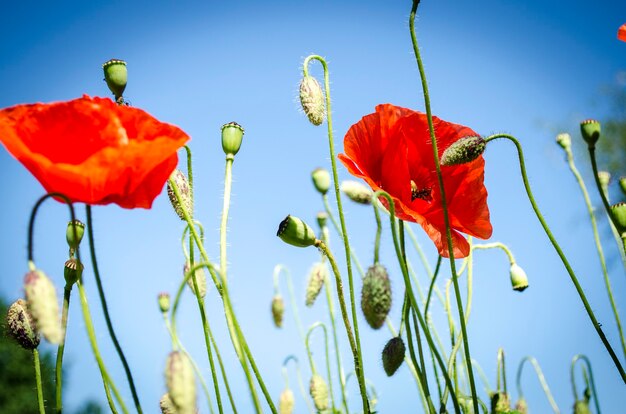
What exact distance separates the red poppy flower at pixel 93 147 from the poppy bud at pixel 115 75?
0.65 ft

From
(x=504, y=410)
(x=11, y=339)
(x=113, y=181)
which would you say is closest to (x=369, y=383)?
(x=504, y=410)

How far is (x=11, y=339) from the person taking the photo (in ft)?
4.37

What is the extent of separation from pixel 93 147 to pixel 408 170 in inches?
30.1

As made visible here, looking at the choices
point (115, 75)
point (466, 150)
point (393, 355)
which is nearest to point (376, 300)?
point (393, 355)

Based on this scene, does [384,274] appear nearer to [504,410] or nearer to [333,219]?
[504,410]

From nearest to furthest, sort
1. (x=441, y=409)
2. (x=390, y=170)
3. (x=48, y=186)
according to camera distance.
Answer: (x=48, y=186) → (x=441, y=409) → (x=390, y=170)

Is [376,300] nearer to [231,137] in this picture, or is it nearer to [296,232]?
[296,232]

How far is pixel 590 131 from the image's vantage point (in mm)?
1514

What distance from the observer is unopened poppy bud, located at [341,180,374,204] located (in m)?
1.78

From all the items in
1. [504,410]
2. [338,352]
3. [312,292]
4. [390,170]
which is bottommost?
[504,410]

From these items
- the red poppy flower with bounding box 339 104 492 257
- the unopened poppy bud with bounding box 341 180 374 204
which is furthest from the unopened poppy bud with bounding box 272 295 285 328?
the red poppy flower with bounding box 339 104 492 257

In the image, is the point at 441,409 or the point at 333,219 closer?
the point at 441,409

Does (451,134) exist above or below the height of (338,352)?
above

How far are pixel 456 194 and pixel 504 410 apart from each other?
0.58 meters
